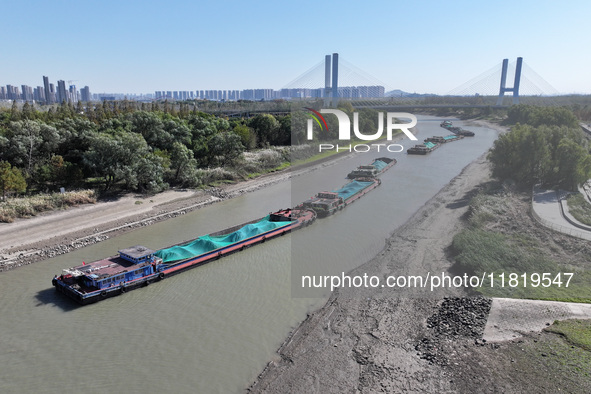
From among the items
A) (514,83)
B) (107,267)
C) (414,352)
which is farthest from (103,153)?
(514,83)

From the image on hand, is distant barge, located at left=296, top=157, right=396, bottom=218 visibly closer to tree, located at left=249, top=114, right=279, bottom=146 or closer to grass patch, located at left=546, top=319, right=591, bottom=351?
tree, located at left=249, top=114, right=279, bottom=146

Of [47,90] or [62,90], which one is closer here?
[47,90]

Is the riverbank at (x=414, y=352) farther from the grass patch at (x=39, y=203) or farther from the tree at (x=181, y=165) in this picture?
the tree at (x=181, y=165)

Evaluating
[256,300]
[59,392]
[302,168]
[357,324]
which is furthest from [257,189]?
[59,392]

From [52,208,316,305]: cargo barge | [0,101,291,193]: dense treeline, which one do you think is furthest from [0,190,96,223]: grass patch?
[52,208,316,305]: cargo barge

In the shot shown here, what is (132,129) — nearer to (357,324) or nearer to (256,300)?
(256,300)

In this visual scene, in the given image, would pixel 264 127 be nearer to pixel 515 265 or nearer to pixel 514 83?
pixel 515 265

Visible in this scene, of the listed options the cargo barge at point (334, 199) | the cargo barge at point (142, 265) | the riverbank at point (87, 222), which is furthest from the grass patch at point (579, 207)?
the riverbank at point (87, 222)
